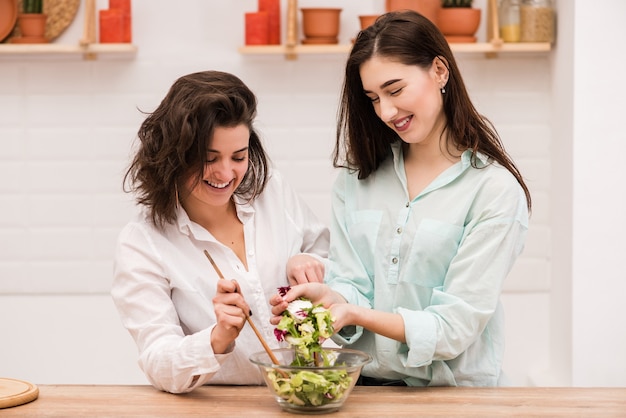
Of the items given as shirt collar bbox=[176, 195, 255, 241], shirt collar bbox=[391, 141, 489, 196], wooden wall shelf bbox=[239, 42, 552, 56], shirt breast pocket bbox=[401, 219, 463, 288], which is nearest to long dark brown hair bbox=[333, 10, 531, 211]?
shirt collar bbox=[391, 141, 489, 196]

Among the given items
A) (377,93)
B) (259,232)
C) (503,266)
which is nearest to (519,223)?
(503,266)

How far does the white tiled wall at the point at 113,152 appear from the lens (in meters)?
3.98

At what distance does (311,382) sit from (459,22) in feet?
7.39

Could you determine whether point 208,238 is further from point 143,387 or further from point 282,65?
point 282,65

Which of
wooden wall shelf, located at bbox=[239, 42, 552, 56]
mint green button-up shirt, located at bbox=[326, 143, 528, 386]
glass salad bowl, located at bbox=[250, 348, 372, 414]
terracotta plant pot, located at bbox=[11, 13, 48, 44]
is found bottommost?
glass salad bowl, located at bbox=[250, 348, 372, 414]

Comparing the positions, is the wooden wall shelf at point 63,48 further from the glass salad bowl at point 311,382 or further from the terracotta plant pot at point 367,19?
the glass salad bowl at point 311,382

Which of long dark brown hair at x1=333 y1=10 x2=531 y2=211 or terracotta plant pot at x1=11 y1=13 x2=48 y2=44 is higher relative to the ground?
terracotta plant pot at x1=11 y1=13 x2=48 y2=44

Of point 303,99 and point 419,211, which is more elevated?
point 303,99

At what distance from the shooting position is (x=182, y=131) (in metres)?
2.15

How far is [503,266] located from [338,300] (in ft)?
1.33

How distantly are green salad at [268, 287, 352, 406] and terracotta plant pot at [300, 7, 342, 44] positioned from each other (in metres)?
2.05

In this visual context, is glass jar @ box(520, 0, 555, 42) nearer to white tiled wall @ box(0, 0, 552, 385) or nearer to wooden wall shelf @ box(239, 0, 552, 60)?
wooden wall shelf @ box(239, 0, 552, 60)

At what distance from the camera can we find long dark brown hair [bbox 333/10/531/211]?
2219 mm

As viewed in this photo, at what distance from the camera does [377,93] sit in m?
2.23
